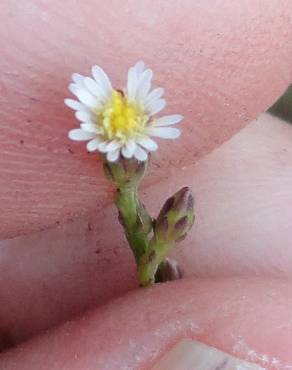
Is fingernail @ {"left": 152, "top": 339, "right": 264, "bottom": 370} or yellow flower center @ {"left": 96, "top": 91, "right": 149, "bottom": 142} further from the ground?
yellow flower center @ {"left": 96, "top": 91, "right": 149, "bottom": 142}

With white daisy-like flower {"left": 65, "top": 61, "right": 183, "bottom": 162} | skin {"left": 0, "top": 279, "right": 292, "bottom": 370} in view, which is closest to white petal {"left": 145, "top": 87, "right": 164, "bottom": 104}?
white daisy-like flower {"left": 65, "top": 61, "right": 183, "bottom": 162}

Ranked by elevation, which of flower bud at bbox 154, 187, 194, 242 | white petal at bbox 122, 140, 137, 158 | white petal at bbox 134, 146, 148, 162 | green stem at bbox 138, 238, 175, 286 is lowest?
green stem at bbox 138, 238, 175, 286

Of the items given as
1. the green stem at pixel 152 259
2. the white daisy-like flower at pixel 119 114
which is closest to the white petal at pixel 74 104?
the white daisy-like flower at pixel 119 114

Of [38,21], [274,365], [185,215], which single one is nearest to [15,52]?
[38,21]

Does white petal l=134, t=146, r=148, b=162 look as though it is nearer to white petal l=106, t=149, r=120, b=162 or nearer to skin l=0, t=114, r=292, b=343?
white petal l=106, t=149, r=120, b=162

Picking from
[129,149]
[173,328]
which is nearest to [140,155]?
[129,149]

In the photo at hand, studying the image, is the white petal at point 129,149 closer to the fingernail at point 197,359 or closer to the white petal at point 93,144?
the white petal at point 93,144

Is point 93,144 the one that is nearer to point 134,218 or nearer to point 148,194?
point 134,218
